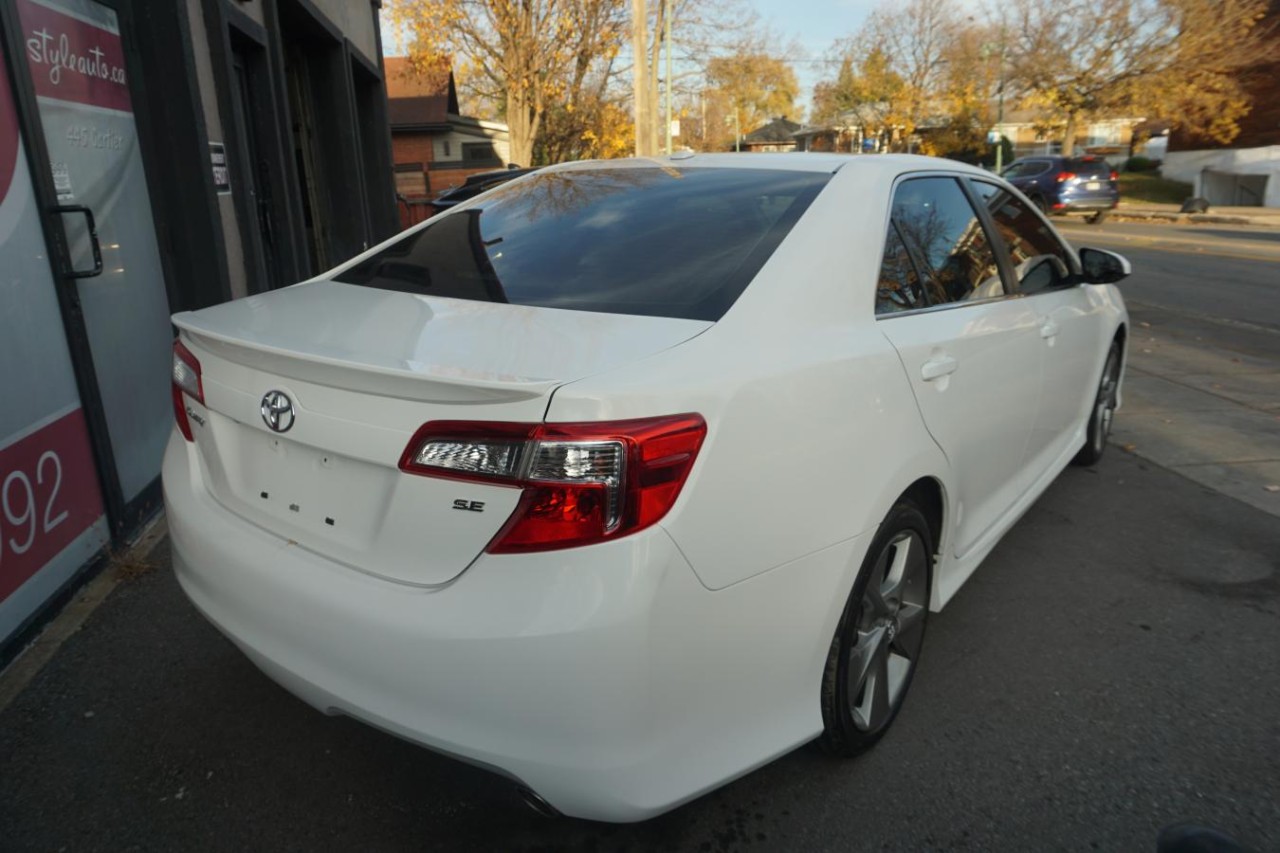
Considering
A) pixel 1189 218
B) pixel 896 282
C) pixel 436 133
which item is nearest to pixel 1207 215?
pixel 1189 218

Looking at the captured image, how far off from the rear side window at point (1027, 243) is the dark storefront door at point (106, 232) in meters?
3.52

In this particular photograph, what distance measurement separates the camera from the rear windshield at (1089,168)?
2394 cm

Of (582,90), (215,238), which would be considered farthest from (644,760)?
(582,90)

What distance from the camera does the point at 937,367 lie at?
8.45 feet

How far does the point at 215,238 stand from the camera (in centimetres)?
476

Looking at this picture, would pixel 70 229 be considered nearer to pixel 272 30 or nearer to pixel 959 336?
pixel 959 336

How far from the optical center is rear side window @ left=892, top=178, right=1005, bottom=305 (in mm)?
2830

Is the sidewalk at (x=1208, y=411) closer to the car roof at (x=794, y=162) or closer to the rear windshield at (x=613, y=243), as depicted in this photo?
the car roof at (x=794, y=162)

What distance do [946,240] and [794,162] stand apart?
1.93ft

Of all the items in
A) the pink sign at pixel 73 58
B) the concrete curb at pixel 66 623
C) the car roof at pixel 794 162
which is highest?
the pink sign at pixel 73 58

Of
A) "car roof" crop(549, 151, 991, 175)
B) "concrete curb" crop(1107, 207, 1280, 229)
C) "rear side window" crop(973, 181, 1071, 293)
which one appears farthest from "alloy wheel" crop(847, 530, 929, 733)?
"concrete curb" crop(1107, 207, 1280, 229)

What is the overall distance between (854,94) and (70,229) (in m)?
61.0

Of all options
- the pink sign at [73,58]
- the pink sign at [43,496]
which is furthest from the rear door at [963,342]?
the pink sign at [73,58]

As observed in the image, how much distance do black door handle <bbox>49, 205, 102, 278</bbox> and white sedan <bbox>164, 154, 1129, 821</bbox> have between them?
1.28m
